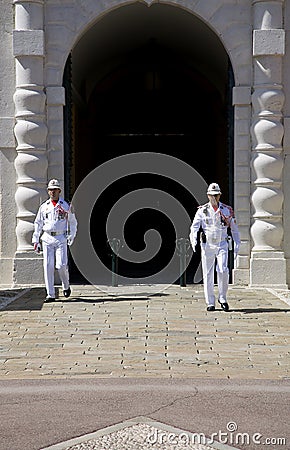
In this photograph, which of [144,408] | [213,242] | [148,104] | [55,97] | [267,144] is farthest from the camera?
[148,104]

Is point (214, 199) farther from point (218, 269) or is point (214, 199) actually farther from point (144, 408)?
point (144, 408)

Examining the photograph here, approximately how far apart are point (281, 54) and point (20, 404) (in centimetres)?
895

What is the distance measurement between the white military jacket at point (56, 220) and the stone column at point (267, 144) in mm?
3233

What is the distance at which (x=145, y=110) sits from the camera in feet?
76.1

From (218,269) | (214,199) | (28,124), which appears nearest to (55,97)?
(28,124)

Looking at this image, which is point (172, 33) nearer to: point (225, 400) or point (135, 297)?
point (135, 297)

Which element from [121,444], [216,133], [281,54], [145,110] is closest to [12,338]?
[121,444]

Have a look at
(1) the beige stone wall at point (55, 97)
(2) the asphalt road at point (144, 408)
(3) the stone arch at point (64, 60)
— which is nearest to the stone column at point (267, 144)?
(1) the beige stone wall at point (55, 97)

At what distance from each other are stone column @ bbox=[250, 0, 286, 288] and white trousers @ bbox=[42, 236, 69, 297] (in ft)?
10.7

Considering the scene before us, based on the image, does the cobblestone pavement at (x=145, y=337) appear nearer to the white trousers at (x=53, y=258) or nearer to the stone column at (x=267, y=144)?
the white trousers at (x=53, y=258)

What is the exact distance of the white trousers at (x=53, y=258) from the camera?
12227 mm

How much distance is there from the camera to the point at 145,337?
9336 mm

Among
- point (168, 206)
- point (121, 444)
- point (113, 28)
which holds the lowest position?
point (121, 444)

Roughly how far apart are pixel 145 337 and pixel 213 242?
2.44 meters
